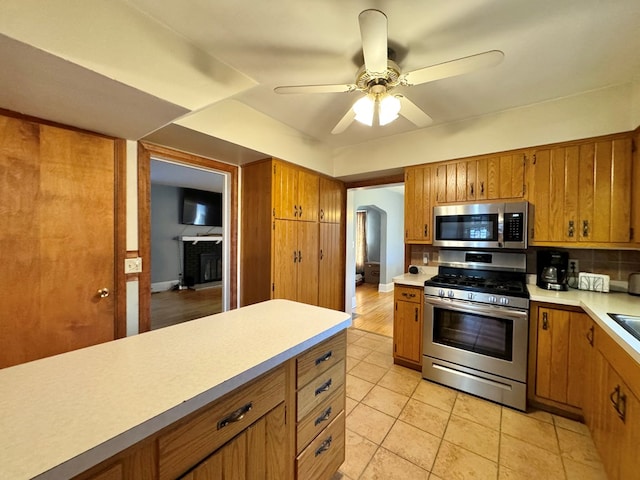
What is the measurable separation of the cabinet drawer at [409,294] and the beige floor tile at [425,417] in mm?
882

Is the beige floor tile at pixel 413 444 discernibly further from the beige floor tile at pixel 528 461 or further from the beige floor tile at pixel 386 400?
the beige floor tile at pixel 528 461

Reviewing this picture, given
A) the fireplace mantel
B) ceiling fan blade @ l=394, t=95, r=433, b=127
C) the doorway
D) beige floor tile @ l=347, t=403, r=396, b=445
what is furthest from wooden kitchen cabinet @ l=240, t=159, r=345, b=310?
the fireplace mantel

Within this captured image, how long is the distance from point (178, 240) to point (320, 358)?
5968 mm

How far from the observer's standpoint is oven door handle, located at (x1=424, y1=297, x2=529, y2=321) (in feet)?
6.61

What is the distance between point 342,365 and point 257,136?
6.75 feet

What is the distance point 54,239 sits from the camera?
165 cm

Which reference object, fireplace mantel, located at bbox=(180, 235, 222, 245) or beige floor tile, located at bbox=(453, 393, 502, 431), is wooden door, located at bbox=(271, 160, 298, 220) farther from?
fireplace mantel, located at bbox=(180, 235, 222, 245)

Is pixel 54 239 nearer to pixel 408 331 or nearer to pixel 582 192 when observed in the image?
pixel 408 331

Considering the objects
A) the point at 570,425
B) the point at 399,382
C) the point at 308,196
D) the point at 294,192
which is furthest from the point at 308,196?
the point at 570,425

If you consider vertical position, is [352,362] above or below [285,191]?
below

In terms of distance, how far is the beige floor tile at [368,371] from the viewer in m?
2.51

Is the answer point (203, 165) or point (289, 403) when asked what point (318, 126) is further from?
point (289, 403)

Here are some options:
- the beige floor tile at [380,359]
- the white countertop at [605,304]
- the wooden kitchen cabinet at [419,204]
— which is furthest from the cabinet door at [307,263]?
the white countertop at [605,304]

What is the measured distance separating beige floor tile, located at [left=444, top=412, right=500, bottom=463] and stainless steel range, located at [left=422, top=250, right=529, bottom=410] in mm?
379
